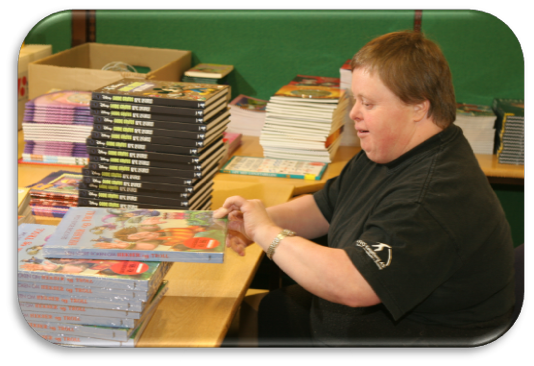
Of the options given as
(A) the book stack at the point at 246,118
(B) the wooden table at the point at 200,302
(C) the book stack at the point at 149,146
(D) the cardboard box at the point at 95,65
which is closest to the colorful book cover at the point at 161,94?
(C) the book stack at the point at 149,146

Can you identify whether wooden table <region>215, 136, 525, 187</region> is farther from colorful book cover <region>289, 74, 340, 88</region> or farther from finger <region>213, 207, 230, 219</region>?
finger <region>213, 207, 230, 219</region>

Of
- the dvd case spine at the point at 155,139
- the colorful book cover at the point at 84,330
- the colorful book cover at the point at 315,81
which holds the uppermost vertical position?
the colorful book cover at the point at 315,81

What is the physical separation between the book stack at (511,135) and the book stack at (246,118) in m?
1.11

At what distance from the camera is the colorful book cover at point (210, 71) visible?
2.66 metres

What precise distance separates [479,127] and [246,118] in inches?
43.5

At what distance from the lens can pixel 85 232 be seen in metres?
1.19

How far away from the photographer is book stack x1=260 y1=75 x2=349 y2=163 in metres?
2.29

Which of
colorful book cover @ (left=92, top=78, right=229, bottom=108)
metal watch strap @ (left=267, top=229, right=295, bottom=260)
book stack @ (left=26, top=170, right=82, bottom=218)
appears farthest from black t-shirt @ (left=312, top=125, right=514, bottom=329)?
book stack @ (left=26, top=170, right=82, bottom=218)

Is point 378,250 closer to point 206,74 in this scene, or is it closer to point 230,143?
point 230,143

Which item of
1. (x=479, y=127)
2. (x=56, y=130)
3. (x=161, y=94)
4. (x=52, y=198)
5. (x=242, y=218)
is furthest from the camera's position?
(x=479, y=127)

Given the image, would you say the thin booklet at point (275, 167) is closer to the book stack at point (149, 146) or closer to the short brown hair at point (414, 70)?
the book stack at point (149, 146)

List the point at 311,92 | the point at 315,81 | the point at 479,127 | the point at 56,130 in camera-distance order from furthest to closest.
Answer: the point at 315,81 < the point at 479,127 < the point at 311,92 < the point at 56,130

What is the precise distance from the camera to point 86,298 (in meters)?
1.06

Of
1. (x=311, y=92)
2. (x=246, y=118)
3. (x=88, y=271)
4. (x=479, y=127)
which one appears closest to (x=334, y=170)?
(x=311, y=92)
